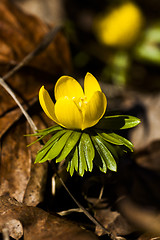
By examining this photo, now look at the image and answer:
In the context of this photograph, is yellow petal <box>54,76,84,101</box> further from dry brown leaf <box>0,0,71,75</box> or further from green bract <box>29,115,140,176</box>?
dry brown leaf <box>0,0,71,75</box>

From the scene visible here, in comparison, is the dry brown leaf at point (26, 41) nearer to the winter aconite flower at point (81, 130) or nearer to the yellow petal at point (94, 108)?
the winter aconite flower at point (81, 130)

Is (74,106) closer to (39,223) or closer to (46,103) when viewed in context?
(46,103)

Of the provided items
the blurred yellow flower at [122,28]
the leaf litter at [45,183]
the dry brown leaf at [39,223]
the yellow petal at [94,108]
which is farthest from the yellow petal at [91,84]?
the blurred yellow flower at [122,28]

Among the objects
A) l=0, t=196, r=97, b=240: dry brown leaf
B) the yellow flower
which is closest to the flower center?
the yellow flower

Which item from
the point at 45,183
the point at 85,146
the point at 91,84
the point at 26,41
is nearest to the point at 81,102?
the point at 91,84

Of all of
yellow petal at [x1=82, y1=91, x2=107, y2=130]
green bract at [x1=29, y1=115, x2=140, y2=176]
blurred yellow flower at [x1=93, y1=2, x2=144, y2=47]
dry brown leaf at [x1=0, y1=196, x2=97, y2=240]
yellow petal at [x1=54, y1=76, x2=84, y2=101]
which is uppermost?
blurred yellow flower at [x1=93, y1=2, x2=144, y2=47]

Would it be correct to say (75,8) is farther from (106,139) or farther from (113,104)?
(106,139)

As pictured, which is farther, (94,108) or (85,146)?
(85,146)
